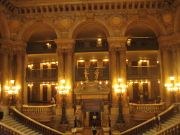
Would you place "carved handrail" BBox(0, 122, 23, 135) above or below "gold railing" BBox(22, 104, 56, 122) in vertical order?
below

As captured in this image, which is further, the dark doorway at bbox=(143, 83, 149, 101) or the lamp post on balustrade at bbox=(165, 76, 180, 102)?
the dark doorway at bbox=(143, 83, 149, 101)

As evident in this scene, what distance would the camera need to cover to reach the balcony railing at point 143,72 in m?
25.1

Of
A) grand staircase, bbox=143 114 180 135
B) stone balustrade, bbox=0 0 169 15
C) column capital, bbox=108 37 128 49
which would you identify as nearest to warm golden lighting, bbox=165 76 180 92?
grand staircase, bbox=143 114 180 135

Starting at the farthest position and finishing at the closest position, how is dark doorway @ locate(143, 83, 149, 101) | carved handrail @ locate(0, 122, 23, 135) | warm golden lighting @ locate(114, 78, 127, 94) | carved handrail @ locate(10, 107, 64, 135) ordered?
1. dark doorway @ locate(143, 83, 149, 101)
2. warm golden lighting @ locate(114, 78, 127, 94)
3. carved handrail @ locate(10, 107, 64, 135)
4. carved handrail @ locate(0, 122, 23, 135)

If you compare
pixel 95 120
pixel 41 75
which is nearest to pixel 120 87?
pixel 95 120

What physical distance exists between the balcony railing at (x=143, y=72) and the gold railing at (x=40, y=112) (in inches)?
302

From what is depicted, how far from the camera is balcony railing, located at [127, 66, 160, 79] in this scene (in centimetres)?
2508

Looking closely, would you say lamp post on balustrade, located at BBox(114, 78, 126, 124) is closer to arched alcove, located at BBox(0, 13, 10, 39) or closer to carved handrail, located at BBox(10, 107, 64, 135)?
carved handrail, located at BBox(10, 107, 64, 135)

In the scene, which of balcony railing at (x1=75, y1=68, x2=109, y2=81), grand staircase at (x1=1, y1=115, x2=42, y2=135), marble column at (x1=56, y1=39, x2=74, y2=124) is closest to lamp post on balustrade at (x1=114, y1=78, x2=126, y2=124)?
balcony railing at (x1=75, y1=68, x2=109, y2=81)

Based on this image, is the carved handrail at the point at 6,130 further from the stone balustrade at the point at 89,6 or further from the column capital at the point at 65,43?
the stone balustrade at the point at 89,6

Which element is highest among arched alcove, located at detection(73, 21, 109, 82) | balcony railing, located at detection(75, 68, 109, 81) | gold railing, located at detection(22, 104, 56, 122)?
arched alcove, located at detection(73, 21, 109, 82)

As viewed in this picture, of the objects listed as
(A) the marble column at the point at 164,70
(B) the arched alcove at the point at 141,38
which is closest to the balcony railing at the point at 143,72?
(A) the marble column at the point at 164,70

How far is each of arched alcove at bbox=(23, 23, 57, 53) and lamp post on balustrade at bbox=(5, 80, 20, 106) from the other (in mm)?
4624

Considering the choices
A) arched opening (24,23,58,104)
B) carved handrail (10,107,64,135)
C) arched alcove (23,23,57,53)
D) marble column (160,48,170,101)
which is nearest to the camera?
carved handrail (10,107,64,135)
